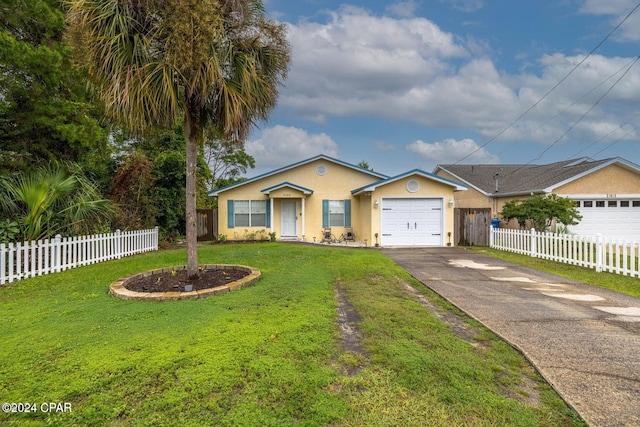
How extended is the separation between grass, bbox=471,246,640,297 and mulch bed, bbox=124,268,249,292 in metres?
7.57

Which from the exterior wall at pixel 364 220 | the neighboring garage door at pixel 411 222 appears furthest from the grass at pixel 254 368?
the exterior wall at pixel 364 220

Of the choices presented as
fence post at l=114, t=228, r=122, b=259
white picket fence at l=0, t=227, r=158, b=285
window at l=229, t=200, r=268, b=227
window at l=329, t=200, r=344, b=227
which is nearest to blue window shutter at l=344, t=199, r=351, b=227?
window at l=329, t=200, r=344, b=227

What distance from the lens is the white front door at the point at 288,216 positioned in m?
17.2

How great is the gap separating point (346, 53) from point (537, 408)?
1666 cm

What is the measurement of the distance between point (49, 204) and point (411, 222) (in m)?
13.0

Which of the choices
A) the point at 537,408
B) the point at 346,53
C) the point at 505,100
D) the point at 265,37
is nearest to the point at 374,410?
the point at 537,408

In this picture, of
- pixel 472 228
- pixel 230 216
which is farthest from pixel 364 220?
pixel 230 216

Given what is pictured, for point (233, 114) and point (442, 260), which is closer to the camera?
point (233, 114)

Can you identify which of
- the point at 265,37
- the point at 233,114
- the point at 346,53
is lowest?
the point at 233,114

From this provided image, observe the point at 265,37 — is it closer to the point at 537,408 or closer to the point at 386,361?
the point at 386,361

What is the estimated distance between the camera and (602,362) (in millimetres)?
3213

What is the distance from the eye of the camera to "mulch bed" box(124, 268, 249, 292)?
5871mm

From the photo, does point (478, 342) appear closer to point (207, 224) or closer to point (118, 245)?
point (118, 245)

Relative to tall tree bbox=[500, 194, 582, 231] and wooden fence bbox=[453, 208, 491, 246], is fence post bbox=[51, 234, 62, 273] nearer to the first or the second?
wooden fence bbox=[453, 208, 491, 246]
